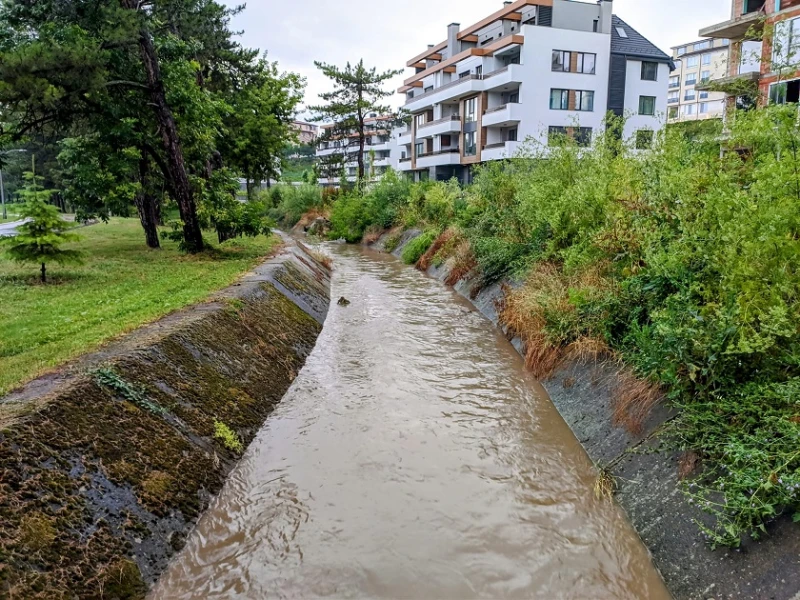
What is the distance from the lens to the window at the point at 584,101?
3862 centimetres

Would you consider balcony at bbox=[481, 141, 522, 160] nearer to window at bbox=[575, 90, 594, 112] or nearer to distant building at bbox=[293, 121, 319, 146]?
window at bbox=[575, 90, 594, 112]

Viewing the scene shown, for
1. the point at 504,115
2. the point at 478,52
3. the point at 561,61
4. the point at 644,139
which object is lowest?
the point at 644,139

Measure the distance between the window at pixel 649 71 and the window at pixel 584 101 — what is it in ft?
14.9

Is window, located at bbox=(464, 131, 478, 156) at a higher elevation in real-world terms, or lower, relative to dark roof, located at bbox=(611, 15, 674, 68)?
lower

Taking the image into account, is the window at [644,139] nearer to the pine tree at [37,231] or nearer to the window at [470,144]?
the pine tree at [37,231]

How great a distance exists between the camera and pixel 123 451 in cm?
522

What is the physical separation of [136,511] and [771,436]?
5.10 metres

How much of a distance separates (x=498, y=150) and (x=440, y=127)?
7766 mm

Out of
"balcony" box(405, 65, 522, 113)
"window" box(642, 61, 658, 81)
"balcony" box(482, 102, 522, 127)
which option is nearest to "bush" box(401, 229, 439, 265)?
"balcony" box(482, 102, 522, 127)

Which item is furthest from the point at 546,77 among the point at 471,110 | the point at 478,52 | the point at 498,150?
the point at 471,110

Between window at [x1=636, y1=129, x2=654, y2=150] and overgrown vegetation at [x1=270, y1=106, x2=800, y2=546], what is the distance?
31 centimetres

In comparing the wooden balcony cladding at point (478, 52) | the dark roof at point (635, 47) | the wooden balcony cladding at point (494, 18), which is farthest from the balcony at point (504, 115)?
the dark roof at point (635, 47)

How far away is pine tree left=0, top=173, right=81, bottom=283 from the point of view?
424 inches

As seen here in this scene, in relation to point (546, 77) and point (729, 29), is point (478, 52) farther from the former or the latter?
point (729, 29)
